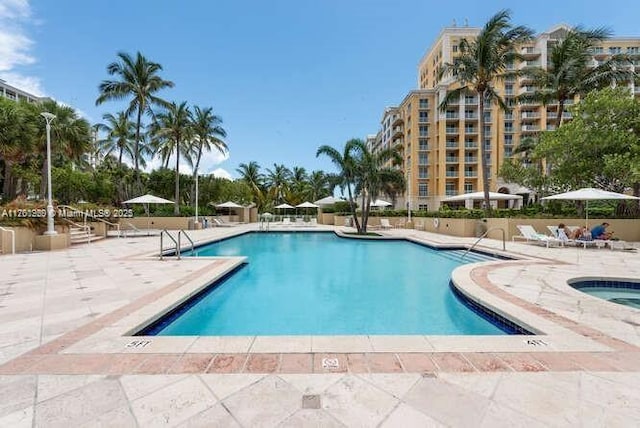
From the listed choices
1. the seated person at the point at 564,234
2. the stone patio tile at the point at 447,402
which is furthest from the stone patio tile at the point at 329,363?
the seated person at the point at 564,234

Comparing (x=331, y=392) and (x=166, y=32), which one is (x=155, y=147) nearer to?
(x=166, y=32)

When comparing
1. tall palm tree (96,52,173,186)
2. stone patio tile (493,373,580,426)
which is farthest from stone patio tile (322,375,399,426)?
tall palm tree (96,52,173,186)

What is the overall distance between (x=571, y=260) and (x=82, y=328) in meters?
11.2

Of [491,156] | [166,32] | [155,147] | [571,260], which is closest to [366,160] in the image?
[571,260]

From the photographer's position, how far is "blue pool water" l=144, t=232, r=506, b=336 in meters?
4.61

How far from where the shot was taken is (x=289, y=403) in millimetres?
2238

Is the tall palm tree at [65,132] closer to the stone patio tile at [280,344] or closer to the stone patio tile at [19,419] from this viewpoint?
the stone patio tile at [19,419]

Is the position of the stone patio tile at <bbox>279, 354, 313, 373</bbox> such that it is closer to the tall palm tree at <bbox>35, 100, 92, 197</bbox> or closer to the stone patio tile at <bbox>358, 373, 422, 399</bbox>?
the stone patio tile at <bbox>358, 373, 422, 399</bbox>

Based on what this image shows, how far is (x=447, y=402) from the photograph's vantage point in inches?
88.0

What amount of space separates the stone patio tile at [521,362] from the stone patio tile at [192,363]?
287 centimetres

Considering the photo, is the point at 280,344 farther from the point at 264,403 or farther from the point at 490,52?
the point at 490,52

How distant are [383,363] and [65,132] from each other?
19.8 m

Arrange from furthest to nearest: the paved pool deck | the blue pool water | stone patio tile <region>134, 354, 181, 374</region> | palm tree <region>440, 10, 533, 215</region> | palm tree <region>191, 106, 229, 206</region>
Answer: palm tree <region>191, 106, 229, 206</region>, palm tree <region>440, 10, 533, 215</region>, the blue pool water, stone patio tile <region>134, 354, 181, 374</region>, the paved pool deck

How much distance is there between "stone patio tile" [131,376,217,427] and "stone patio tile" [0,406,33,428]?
24.5 inches
